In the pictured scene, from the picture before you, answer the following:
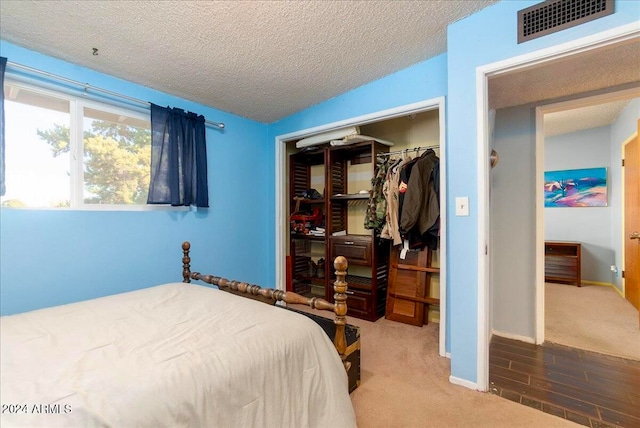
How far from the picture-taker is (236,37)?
75.5 inches

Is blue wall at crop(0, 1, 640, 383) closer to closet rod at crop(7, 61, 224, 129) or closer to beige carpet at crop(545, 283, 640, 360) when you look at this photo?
closet rod at crop(7, 61, 224, 129)

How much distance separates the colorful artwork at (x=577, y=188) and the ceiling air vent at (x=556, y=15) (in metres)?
3.96

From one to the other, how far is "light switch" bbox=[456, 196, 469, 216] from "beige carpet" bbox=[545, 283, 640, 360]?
5.38ft

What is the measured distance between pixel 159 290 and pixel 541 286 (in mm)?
3004

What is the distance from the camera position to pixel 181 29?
1.82m

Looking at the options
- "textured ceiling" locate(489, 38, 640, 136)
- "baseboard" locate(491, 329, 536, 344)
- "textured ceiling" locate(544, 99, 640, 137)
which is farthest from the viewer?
"textured ceiling" locate(544, 99, 640, 137)

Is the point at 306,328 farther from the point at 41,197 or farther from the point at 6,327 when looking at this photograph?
the point at 41,197

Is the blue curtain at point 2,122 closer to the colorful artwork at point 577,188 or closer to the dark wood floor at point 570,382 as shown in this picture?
the dark wood floor at point 570,382

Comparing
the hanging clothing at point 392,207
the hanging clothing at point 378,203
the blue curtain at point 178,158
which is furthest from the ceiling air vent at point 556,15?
the blue curtain at point 178,158

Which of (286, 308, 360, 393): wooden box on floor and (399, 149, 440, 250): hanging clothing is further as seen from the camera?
(399, 149, 440, 250): hanging clothing

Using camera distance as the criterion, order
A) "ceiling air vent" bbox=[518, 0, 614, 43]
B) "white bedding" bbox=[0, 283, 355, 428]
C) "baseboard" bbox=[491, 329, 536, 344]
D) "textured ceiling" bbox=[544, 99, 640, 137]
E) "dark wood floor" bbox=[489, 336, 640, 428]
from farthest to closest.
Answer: "textured ceiling" bbox=[544, 99, 640, 137], "baseboard" bbox=[491, 329, 536, 344], "dark wood floor" bbox=[489, 336, 640, 428], "ceiling air vent" bbox=[518, 0, 614, 43], "white bedding" bbox=[0, 283, 355, 428]

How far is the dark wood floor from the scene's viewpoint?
1587 millimetres

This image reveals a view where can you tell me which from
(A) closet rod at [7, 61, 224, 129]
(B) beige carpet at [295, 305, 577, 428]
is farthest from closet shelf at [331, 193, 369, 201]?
(A) closet rod at [7, 61, 224, 129]

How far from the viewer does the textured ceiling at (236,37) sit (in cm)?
167
